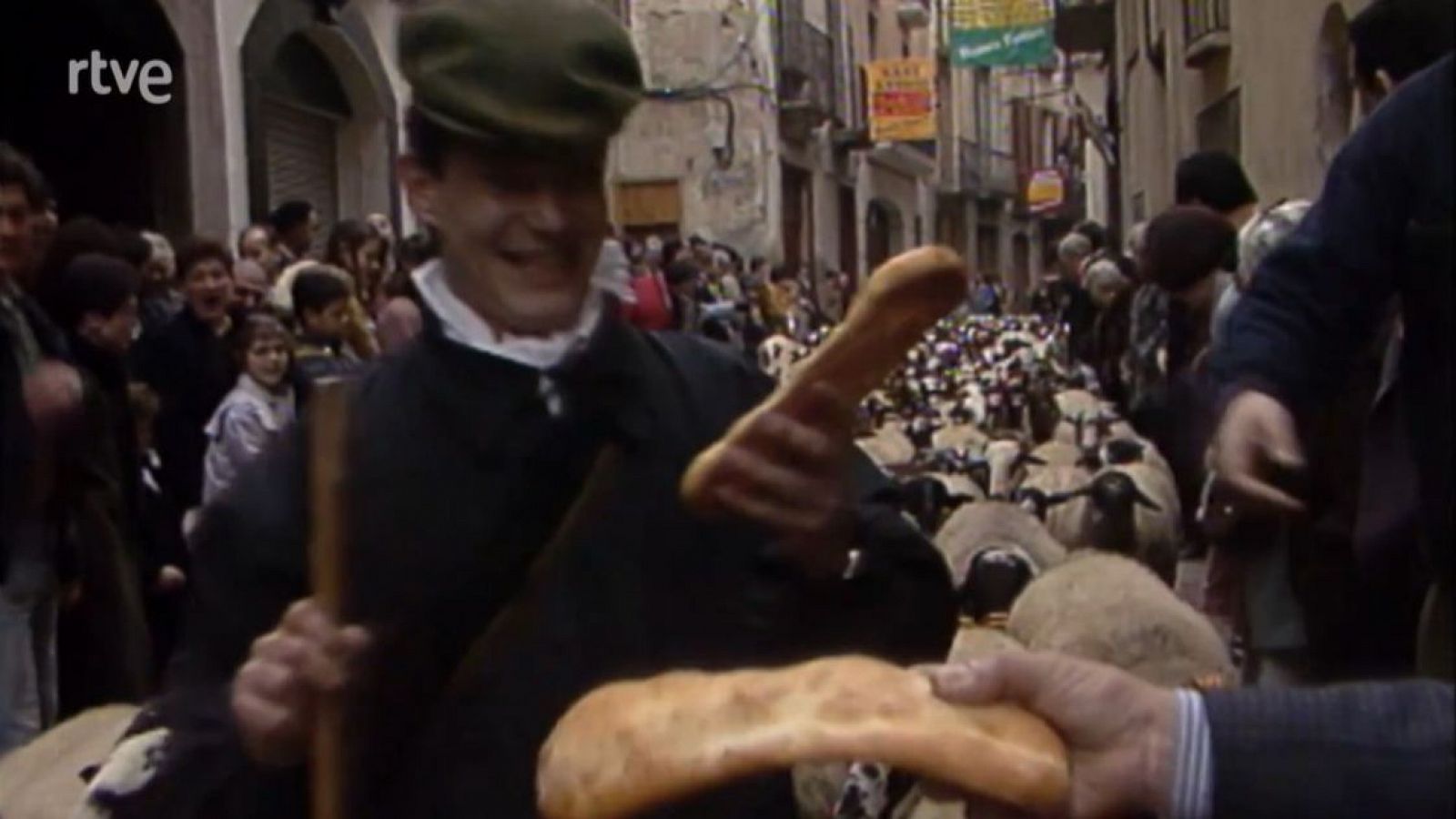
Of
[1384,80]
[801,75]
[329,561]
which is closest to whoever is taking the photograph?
[329,561]

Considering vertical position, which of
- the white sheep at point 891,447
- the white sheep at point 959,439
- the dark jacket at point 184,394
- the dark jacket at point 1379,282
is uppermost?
the dark jacket at point 1379,282

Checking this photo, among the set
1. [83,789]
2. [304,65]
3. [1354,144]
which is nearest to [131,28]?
[304,65]

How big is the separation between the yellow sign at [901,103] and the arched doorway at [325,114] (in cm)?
2050

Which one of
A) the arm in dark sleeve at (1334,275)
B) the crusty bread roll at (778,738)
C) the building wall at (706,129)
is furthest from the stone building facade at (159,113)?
the building wall at (706,129)

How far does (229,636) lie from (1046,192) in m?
51.8

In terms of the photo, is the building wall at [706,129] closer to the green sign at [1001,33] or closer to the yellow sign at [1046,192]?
the green sign at [1001,33]

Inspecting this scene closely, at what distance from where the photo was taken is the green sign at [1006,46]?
30812mm

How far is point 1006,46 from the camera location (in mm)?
31031

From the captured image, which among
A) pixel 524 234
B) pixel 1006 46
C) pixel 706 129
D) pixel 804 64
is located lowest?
pixel 524 234

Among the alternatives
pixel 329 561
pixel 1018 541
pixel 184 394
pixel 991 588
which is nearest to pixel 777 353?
pixel 1018 541

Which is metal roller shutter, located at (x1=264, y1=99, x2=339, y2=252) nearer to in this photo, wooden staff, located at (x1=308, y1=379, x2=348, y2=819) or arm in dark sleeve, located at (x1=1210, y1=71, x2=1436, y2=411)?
arm in dark sleeve, located at (x1=1210, y1=71, x2=1436, y2=411)

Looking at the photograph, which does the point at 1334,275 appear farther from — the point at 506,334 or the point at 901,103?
the point at 901,103

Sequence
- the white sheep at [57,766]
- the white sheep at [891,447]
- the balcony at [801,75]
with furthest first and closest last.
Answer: the balcony at [801,75], the white sheep at [891,447], the white sheep at [57,766]

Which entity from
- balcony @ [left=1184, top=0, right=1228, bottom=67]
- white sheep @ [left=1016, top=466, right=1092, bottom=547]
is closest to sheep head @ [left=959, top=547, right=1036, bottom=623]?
white sheep @ [left=1016, top=466, right=1092, bottom=547]
